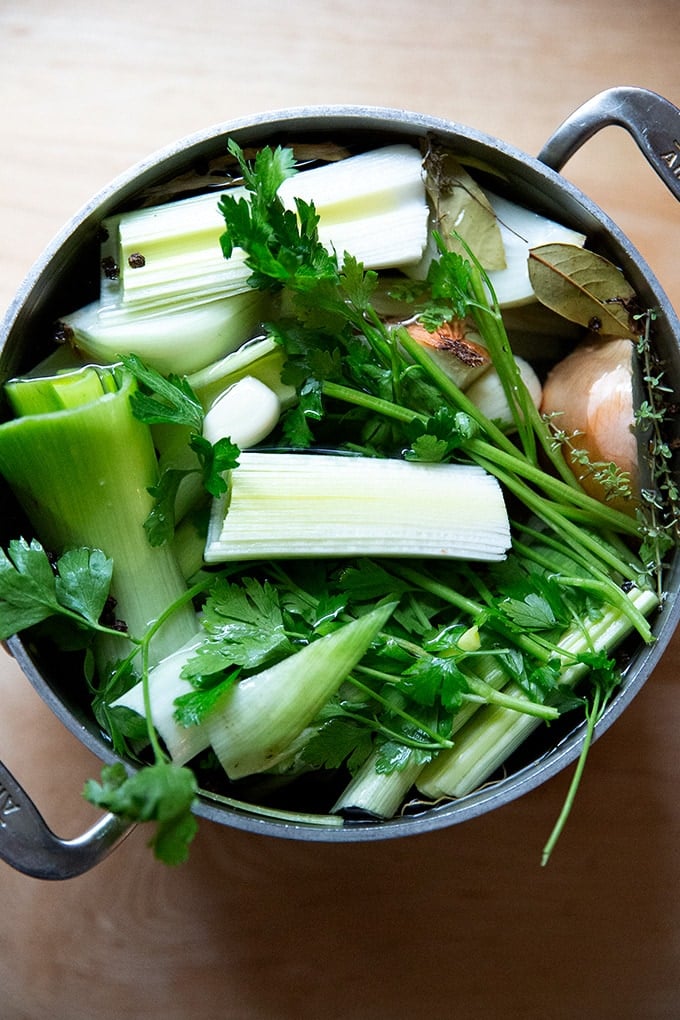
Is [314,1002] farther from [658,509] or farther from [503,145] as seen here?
[503,145]

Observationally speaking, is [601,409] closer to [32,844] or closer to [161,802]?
[161,802]

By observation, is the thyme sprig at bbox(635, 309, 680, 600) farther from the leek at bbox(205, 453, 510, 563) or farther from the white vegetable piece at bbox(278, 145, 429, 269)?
the white vegetable piece at bbox(278, 145, 429, 269)

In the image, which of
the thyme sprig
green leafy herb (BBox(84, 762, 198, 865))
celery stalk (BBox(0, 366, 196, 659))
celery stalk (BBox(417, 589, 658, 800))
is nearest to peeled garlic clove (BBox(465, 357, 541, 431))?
the thyme sprig

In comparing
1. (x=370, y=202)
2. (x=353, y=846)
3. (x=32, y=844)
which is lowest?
(x=353, y=846)

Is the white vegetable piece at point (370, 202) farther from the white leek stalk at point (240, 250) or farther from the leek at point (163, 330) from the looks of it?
the leek at point (163, 330)

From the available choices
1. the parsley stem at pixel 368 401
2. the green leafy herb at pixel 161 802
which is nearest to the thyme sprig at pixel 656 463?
the parsley stem at pixel 368 401

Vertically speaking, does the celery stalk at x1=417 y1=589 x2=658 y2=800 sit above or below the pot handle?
below

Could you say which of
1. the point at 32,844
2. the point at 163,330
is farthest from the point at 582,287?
the point at 32,844
